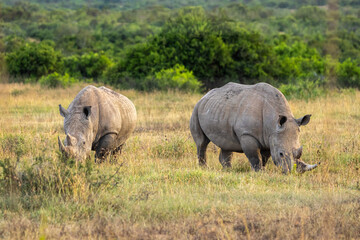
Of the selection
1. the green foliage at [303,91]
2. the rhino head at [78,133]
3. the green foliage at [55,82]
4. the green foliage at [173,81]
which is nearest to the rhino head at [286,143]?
the rhino head at [78,133]

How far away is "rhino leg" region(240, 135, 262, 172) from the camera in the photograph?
8.45 meters

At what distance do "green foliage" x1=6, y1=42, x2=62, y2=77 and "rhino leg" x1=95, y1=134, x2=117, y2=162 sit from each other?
66.7 ft

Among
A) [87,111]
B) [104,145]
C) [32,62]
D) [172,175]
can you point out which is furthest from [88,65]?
[172,175]

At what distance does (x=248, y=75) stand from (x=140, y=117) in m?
11.0

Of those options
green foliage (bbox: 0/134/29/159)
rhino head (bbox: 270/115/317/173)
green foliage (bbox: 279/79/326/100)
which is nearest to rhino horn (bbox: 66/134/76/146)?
green foliage (bbox: 0/134/29/159)

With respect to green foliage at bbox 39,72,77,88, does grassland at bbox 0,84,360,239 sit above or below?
above

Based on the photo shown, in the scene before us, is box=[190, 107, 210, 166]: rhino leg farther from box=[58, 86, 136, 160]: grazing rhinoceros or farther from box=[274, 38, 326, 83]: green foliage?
box=[274, 38, 326, 83]: green foliage

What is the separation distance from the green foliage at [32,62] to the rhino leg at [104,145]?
2034cm

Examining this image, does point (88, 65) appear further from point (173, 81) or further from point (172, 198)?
point (172, 198)

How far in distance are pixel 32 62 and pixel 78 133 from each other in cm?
2190

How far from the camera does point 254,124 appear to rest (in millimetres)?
8445

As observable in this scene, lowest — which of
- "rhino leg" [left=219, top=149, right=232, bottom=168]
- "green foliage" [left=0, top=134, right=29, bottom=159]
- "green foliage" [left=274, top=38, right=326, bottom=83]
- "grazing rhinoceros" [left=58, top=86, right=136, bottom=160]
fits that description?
"green foliage" [left=274, top=38, right=326, bottom=83]

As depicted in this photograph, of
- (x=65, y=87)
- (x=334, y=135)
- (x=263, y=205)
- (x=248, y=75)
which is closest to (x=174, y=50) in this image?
(x=248, y=75)

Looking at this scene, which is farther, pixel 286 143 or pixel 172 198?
pixel 286 143
